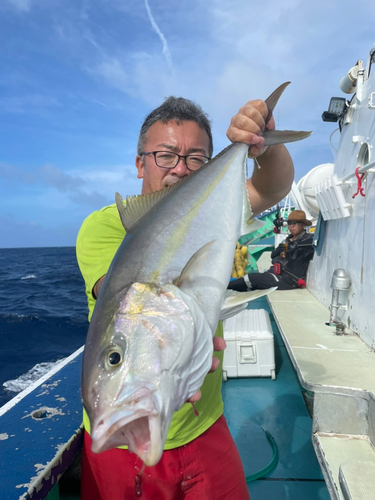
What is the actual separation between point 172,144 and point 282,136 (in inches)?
21.7

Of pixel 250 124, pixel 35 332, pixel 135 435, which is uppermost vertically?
pixel 250 124

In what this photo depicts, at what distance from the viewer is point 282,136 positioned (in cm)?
172

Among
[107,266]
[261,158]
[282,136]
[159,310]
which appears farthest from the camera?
[261,158]

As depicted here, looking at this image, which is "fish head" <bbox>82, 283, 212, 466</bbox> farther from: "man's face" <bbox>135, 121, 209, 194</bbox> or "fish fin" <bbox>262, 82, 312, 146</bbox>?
"fish fin" <bbox>262, 82, 312, 146</bbox>

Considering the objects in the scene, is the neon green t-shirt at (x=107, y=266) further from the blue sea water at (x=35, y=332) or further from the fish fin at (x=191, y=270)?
the blue sea water at (x=35, y=332)

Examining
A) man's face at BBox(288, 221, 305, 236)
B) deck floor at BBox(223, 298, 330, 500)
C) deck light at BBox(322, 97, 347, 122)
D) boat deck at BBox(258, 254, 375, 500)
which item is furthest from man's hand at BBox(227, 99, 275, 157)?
man's face at BBox(288, 221, 305, 236)

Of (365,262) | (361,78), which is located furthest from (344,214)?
(361,78)

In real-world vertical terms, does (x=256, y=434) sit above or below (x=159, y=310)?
below

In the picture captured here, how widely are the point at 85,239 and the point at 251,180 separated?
3.55 ft

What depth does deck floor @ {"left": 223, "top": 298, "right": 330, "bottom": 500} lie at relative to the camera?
266cm

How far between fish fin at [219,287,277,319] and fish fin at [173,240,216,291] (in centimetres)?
15

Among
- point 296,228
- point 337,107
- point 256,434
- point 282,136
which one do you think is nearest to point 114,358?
point 282,136

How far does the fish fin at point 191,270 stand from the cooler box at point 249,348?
2878 mm

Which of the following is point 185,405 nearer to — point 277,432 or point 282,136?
point 282,136
